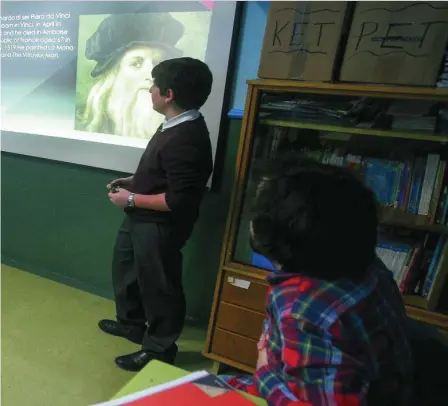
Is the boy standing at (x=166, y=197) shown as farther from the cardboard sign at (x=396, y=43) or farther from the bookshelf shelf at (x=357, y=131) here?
the cardboard sign at (x=396, y=43)

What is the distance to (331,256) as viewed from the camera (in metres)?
0.66

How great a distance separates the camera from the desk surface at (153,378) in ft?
2.29

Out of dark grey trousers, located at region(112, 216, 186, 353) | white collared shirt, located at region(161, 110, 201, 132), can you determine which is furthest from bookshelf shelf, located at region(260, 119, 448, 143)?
dark grey trousers, located at region(112, 216, 186, 353)

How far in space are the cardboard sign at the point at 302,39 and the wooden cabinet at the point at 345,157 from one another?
0.17ft

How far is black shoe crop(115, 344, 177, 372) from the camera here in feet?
5.73

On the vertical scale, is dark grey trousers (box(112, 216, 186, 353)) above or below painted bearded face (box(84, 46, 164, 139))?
below

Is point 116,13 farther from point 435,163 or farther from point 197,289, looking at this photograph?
point 435,163

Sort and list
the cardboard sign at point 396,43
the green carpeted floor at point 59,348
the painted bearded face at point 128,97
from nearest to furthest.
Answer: the cardboard sign at point 396,43, the green carpeted floor at point 59,348, the painted bearded face at point 128,97

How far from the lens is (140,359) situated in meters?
1.75

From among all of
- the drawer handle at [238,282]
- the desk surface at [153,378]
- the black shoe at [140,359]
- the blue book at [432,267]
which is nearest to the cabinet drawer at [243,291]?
the drawer handle at [238,282]

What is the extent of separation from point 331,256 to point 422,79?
0.93 m

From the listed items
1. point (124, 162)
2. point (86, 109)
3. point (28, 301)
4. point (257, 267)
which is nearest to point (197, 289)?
point (257, 267)

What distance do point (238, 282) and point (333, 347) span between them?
3.50 ft

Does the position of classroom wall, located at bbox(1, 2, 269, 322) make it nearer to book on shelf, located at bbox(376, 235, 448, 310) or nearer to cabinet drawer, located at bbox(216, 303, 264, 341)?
cabinet drawer, located at bbox(216, 303, 264, 341)
